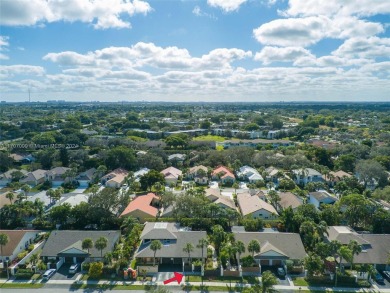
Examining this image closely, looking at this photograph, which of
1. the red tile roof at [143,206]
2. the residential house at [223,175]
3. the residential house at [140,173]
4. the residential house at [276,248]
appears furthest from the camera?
the residential house at [140,173]

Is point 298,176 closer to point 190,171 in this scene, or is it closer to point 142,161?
point 190,171

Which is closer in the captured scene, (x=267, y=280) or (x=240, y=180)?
(x=267, y=280)

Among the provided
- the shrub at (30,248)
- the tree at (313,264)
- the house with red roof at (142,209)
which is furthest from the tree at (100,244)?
the tree at (313,264)

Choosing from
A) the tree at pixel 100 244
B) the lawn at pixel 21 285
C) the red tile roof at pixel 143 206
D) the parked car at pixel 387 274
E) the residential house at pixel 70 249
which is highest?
the tree at pixel 100 244

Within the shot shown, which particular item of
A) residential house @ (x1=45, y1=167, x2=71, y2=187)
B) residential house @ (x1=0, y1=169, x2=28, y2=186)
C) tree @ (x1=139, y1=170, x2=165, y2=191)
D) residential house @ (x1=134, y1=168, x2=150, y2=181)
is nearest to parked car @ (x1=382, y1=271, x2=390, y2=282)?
tree @ (x1=139, y1=170, x2=165, y2=191)

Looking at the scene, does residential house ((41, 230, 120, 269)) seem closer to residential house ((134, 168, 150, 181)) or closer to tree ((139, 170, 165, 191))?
tree ((139, 170, 165, 191))

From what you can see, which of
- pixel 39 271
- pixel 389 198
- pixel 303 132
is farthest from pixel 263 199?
pixel 303 132

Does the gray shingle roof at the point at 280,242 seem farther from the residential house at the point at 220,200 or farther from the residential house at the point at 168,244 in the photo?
the residential house at the point at 220,200
